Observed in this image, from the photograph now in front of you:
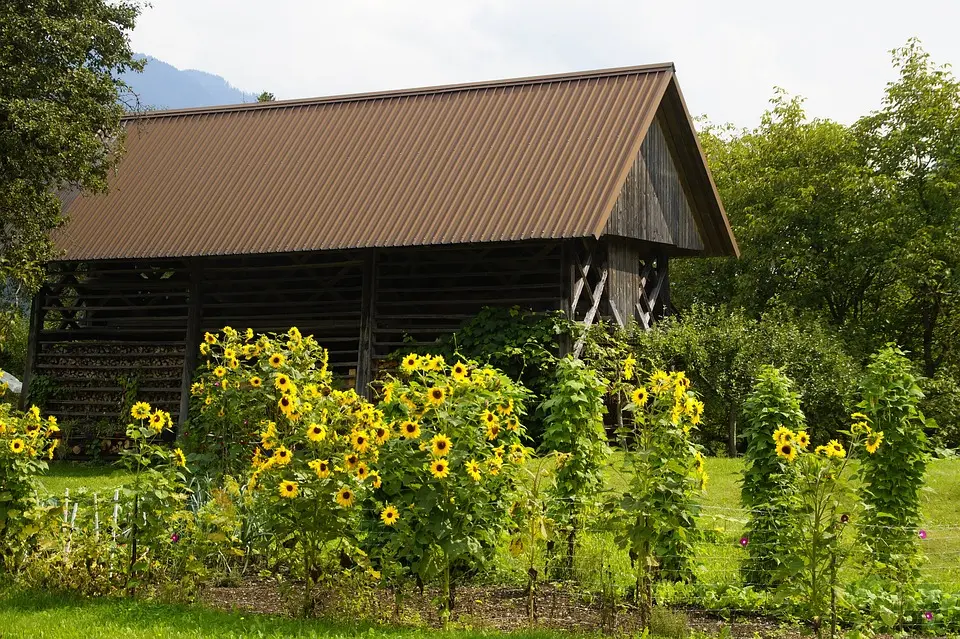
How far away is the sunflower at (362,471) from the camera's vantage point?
6.54 meters

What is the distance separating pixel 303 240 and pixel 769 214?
14.2m

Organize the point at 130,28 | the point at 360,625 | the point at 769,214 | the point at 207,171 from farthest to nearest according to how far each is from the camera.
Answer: the point at 769,214
the point at 207,171
the point at 130,28
the point at 360,625

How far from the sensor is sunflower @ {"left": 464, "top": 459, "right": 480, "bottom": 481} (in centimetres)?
630

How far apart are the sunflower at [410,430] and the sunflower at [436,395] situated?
22 cm

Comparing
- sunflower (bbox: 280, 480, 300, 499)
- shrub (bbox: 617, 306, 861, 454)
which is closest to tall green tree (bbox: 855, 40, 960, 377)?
shrub (bbox: 617, 306, 861, 454)

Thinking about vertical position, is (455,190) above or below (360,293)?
above

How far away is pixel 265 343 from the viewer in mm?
8273

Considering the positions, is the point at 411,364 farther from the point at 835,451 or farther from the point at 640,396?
the point at 835,451

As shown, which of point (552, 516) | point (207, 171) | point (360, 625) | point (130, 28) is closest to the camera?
point (360, 625)

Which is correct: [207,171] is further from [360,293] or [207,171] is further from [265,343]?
[265,343]

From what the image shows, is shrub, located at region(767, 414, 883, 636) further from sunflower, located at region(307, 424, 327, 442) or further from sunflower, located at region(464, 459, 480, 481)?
sunflower, located at region(307, 424, 327, 442)

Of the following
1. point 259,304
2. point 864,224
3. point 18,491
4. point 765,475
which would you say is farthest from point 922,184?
point 18,491

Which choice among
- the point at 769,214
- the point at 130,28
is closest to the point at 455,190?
the point at 130,28

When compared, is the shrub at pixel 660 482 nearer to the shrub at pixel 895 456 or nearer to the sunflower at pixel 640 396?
the sunflower at pixel 640 396
